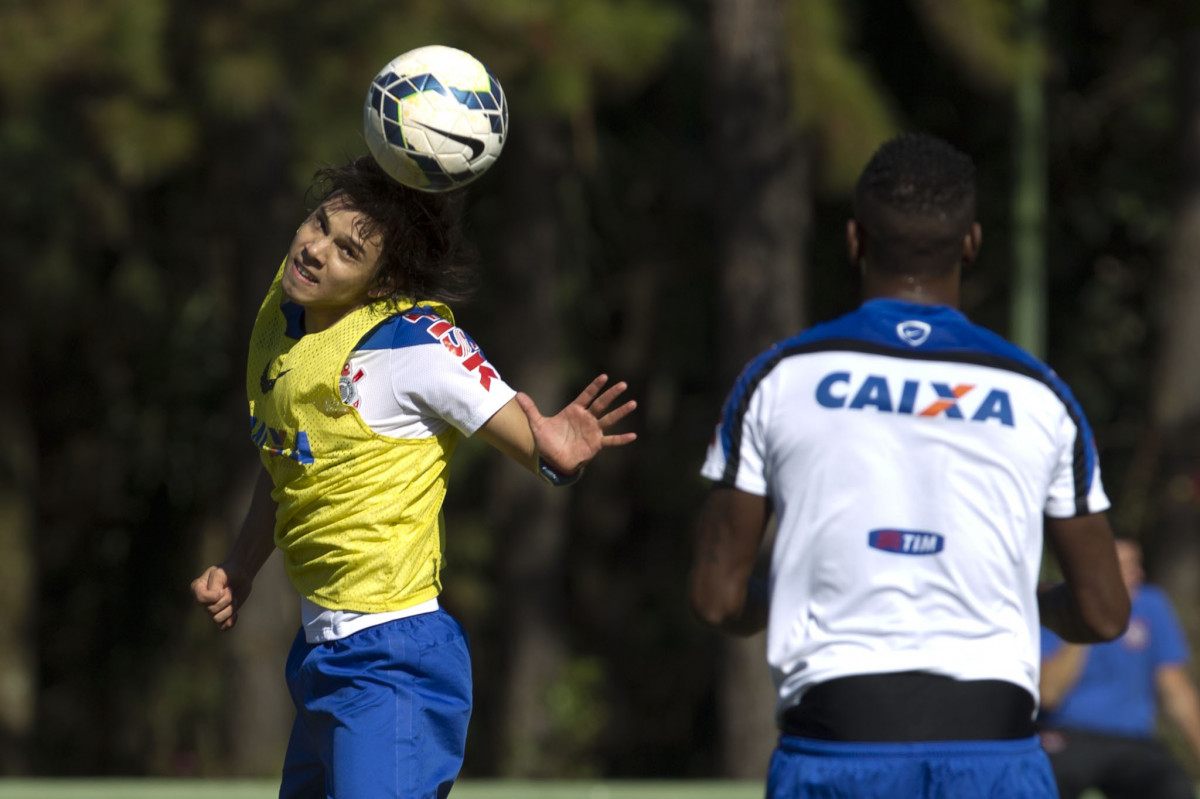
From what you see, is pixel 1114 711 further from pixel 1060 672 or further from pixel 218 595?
pixel 218 595

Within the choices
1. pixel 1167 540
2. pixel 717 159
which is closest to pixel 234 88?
pixel 717 159

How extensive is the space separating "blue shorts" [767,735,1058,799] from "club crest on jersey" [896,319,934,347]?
2.07ft

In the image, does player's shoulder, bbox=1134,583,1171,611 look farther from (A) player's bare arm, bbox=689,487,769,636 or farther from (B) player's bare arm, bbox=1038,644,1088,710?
(A) player's bare arm, bbox=689,487,769,636

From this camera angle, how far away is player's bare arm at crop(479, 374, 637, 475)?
10.0 ft

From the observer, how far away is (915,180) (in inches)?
105

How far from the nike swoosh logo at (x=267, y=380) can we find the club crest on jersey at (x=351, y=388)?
0.57ft

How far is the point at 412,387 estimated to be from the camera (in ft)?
10.1

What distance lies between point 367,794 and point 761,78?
7384 mm

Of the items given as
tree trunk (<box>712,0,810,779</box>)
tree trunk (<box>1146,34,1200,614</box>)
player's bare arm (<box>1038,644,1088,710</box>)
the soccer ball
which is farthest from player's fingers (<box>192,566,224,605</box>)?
tree trunk (<box>1146,34,1200,614</box>)

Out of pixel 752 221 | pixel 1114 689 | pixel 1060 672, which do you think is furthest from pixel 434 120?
pixel 752 221

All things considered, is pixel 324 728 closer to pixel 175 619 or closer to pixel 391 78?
pixel 391 78

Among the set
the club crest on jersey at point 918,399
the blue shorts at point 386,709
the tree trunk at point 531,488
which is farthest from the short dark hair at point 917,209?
the tree trunk at point 531,488

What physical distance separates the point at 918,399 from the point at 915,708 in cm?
48

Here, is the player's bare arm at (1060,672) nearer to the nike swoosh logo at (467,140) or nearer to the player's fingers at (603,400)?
the player's fingers at (603,400)
